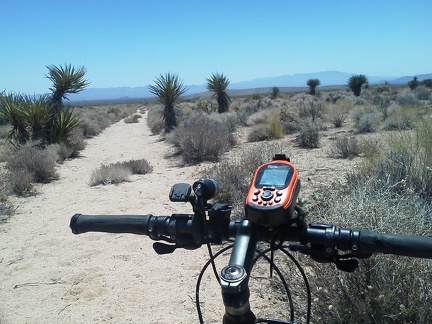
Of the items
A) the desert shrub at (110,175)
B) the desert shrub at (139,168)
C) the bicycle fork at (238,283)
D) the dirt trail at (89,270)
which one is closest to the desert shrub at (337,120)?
the desert shrub at (139,168)

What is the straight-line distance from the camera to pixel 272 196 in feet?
4.07

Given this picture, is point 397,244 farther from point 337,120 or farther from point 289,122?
point 337,120

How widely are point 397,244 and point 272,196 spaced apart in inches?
15.7

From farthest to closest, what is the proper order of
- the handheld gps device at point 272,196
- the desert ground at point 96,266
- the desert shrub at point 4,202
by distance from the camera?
1. the desert shrub at point 4,202
2. the desert ground at point 96,266
3. the handheld gps device at point 272,196

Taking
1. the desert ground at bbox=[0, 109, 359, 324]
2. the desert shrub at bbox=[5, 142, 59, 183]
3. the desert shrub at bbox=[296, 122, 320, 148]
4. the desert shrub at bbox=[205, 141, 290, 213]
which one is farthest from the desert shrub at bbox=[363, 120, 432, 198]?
the desert shrub at bbox=[5, 142, 59, 183]

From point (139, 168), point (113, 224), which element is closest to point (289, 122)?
point (139, 168)

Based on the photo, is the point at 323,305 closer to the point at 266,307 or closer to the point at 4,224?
the point at 266,307

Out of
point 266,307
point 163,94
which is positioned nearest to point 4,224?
point 266,307

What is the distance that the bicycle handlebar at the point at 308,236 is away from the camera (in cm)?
124

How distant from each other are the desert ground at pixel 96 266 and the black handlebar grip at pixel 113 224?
226 cm

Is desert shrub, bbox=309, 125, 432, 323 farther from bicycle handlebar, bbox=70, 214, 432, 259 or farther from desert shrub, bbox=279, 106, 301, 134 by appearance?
desert shrub, bbox=279, 106, 301, 134

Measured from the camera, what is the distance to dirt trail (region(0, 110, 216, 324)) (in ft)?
12.8

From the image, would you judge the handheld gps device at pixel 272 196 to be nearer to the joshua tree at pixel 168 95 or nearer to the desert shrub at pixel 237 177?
the desert shrub at pixel 237 177

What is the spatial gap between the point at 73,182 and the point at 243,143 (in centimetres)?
601
